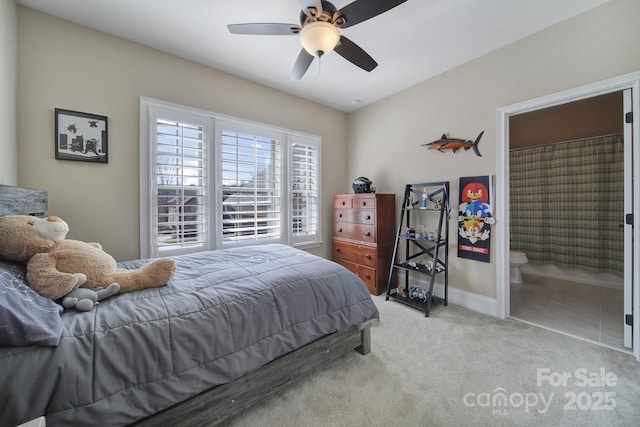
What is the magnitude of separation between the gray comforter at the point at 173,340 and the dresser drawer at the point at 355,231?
57.5 inches

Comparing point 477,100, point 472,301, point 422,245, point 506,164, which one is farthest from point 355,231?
point 477,100

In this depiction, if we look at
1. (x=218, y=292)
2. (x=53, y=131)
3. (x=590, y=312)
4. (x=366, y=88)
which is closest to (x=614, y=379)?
(x=590, y=312)

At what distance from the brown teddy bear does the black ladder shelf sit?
100 inches

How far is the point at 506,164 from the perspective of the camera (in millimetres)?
2498

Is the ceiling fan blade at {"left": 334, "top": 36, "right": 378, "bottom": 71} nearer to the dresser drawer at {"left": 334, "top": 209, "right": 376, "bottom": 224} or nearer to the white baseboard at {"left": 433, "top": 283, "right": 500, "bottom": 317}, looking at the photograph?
the dresser drawer at {"left": 334, "top": 209, "right": 376, "bottom": 224}

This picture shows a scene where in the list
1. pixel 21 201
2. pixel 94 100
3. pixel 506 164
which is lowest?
pixel 21 201

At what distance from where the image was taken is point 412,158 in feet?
10.7

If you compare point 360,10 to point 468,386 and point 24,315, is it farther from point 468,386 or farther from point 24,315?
point 468,386

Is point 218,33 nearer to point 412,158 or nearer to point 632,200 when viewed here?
point 412,158

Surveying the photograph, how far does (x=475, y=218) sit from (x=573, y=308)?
4.97 feet

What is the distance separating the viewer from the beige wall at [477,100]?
1.94m

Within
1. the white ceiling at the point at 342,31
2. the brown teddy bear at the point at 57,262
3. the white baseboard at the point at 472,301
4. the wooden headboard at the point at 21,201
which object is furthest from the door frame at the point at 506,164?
the wooden headboard at the point at 21,201

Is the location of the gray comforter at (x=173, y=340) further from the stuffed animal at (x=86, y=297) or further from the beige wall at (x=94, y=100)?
the beige wall at (x=94, y=100)

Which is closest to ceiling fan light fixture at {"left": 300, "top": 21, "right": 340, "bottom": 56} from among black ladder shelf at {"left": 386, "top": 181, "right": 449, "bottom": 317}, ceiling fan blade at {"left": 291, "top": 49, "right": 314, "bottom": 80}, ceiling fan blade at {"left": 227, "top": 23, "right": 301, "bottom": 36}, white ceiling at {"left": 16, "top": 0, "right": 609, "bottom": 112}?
ceiling fan blade at {"left": 227, "top": 23, "right": 301, "bottom": 36}
